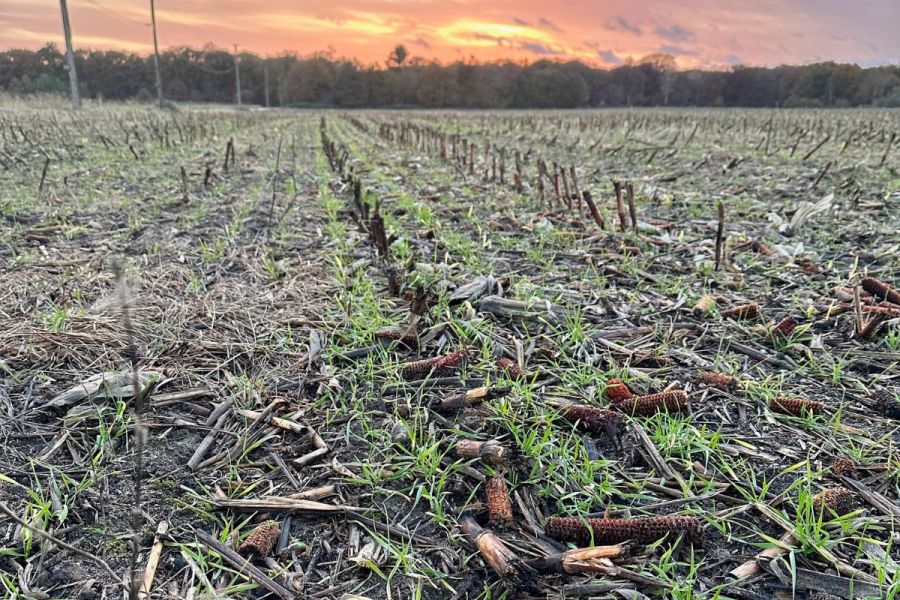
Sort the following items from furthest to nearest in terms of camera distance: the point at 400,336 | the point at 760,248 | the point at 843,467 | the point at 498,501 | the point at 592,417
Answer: the point at 760,248
the point at 400,336
the point at 592,417
the point at 843,467
the point at 498,501

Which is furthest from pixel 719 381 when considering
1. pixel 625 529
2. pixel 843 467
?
pixel 625 529

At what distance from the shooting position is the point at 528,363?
279 centimetres

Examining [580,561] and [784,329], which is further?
[784,329]

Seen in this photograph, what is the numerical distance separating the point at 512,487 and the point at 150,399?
62.3 inches

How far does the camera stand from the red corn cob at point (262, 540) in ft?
5.64

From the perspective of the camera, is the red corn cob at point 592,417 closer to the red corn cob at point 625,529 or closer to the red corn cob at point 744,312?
the red corn cob at point 625,529

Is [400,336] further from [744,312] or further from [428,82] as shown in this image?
[428,82]

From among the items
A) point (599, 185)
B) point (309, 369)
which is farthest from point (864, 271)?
point (599, 185)

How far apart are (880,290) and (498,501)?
9.81 ft

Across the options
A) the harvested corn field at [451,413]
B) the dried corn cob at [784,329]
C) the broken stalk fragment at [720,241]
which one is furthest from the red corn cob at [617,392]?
the broken stalk fragment at [720,241]

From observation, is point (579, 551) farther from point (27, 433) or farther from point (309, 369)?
point (27, 433)

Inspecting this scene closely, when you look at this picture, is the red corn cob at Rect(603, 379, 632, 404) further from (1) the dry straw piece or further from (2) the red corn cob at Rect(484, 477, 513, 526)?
(1) the dry straw piece

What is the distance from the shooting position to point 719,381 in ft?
8.38

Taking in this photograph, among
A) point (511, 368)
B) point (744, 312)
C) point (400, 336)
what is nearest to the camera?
point (511, 368)
